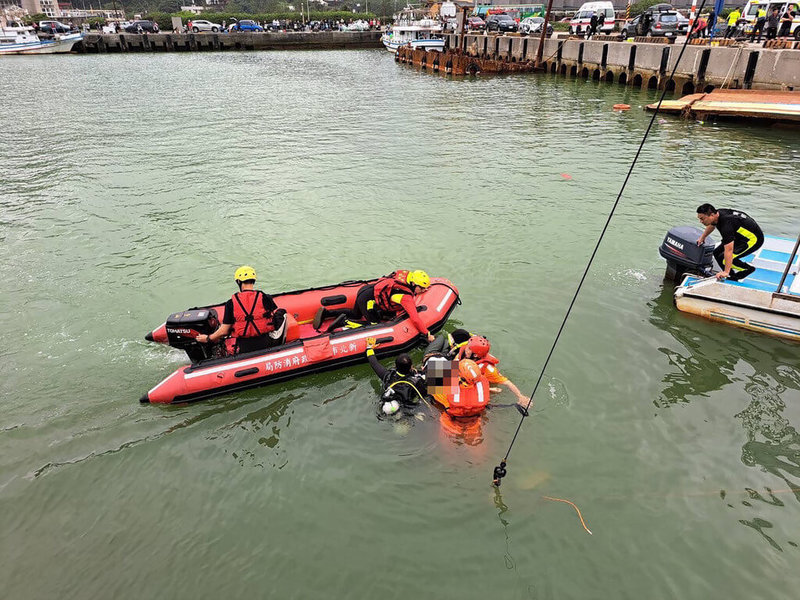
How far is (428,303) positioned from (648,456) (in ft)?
12.2

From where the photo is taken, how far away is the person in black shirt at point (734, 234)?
7.73 meters

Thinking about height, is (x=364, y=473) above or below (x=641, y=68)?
below

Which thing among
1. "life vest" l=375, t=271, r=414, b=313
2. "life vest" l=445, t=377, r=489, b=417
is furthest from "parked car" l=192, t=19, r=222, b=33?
"life vest" l=445, t=377, r=489, b=417

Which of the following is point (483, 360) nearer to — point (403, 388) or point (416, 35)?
point (403, 388)

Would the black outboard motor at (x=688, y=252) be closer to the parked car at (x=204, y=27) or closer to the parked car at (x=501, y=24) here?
the parked car at (x=501, y=24)

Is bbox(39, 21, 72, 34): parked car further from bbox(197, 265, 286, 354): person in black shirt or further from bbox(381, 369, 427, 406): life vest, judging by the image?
bbox(381, 369, 427, 406): life vest

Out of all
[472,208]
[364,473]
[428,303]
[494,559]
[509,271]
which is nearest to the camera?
[494,559]

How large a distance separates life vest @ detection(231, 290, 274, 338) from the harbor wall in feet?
64.7

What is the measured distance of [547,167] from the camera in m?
16.5

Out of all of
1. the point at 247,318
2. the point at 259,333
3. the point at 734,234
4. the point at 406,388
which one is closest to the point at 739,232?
the point at 734,234

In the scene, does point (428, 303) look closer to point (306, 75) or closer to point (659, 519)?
point (659, 519)

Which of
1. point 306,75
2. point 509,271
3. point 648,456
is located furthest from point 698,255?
point 306,75

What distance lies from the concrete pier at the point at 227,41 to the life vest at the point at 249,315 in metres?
67.9

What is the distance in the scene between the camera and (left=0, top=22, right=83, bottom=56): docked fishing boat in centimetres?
5609
